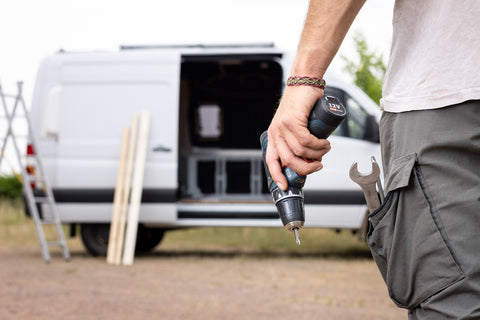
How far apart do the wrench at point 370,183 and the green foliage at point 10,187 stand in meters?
17.2

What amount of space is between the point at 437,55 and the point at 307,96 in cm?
23

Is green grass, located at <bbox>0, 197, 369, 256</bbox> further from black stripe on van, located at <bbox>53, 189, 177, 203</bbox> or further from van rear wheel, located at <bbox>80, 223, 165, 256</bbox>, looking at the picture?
black stripe on van, located at <bbox>53, 189, 177, 203</bbox>

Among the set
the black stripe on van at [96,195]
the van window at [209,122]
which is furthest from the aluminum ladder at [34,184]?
the van window at [209,122]

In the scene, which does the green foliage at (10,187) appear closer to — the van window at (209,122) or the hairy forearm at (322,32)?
the van window at (209,122)

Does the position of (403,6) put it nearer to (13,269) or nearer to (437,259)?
(437,259)

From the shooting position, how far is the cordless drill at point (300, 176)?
4.13 ft

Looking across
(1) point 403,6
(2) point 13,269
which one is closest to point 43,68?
(2) point 13,269

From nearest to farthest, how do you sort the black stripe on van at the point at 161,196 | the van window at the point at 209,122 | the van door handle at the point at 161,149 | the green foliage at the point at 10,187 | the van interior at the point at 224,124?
the black stripe on van at the point at 161,196
the van door handle at the point at 161,149
the van interior at the point at 224,124
the van window at the point at 209,122
the green foliage at the point at 10,187

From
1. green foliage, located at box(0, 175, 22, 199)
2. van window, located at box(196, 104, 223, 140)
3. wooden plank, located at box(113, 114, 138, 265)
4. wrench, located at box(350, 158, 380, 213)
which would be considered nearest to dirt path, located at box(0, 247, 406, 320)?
wooden plank, located at box(113, 114, 138, 265)

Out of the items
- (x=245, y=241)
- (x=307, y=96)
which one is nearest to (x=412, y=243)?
(x=307, y=96)

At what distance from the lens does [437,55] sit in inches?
48.9

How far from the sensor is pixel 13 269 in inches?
297

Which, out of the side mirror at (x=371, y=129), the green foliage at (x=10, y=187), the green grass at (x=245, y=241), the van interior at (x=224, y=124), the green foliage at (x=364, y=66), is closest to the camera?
the side mirror at (x=371, y=129)

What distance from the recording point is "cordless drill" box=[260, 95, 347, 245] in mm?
1259
